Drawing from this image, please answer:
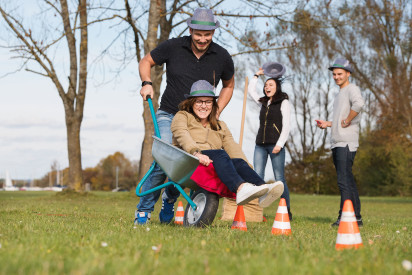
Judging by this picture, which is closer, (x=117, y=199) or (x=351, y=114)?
(x=351, y=114)

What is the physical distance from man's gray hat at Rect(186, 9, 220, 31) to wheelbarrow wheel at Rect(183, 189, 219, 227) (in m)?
1.61

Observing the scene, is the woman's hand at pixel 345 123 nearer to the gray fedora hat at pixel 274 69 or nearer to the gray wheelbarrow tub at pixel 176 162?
the gray fedora hat at pixel 274 69

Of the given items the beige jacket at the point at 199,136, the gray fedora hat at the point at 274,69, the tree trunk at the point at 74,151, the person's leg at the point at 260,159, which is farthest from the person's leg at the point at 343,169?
the tree trunk at the point at 74,151

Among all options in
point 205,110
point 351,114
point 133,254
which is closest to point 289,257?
point 133,254

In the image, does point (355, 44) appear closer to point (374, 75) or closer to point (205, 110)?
point (374, 75)

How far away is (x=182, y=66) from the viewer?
5.29 meters

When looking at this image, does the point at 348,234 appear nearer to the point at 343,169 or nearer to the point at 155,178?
the point at 155,178

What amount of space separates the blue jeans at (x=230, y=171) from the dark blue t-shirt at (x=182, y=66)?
0.83 metres

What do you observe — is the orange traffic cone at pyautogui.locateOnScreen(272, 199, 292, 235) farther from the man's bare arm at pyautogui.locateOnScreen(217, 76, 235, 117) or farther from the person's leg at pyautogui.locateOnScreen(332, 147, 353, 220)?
the person's leg at pyautogui.locateOnScreen(332, 147, 353, 220)

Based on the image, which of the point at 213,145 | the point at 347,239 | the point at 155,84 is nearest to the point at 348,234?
the point at 347,239

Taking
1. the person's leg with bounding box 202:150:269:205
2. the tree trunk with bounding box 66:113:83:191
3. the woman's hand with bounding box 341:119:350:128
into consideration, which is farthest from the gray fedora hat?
the tree trunk with bounding box 66:113:83:191

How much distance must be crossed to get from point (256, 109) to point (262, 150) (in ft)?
71.6

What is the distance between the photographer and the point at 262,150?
727 cm

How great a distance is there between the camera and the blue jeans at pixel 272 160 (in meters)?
7.11
